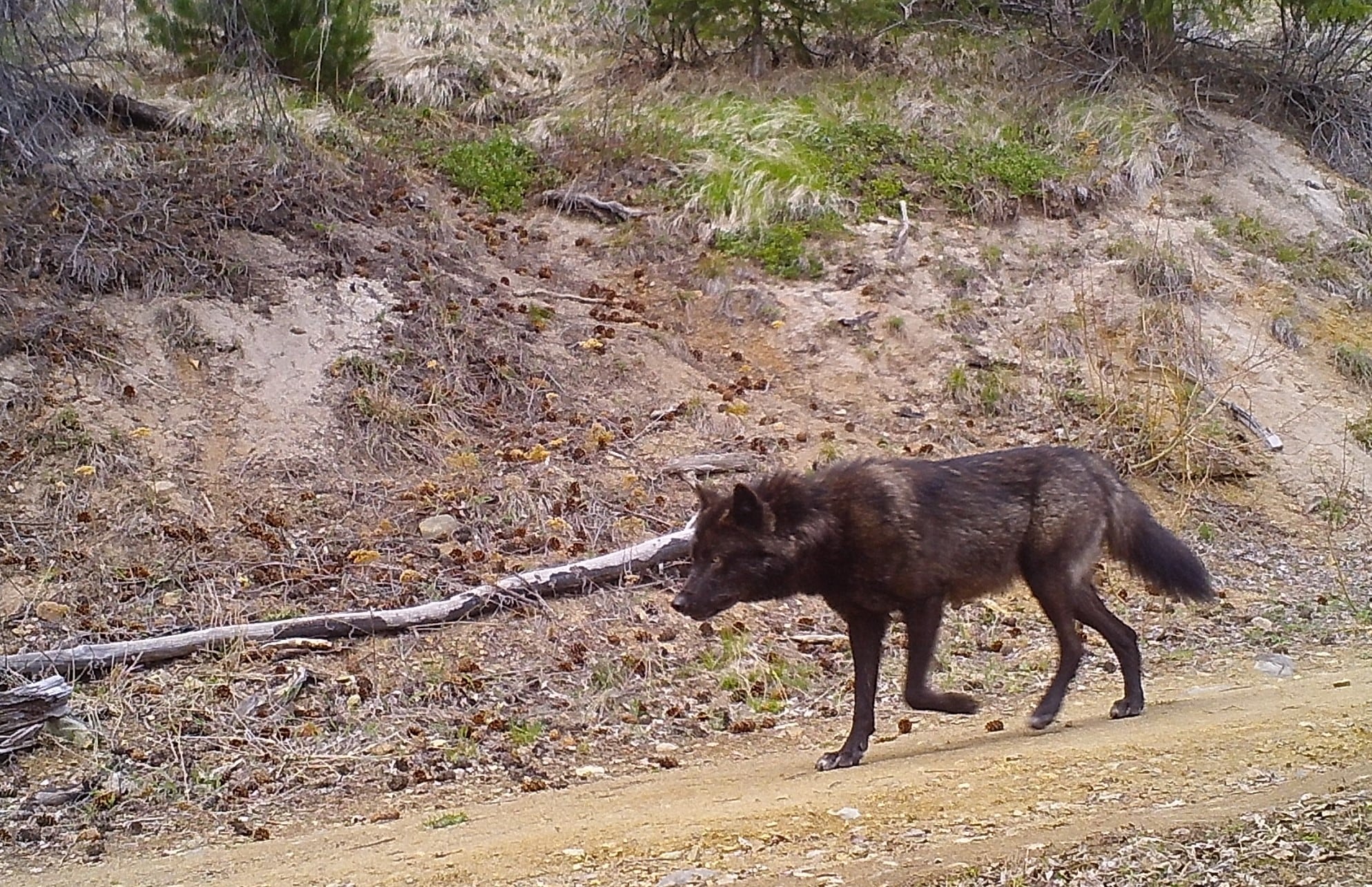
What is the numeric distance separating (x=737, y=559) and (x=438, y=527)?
365 centimetres

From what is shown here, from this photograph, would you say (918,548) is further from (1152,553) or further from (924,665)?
(1152,553)

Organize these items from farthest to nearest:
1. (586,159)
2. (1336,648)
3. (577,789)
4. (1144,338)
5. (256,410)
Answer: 1. (586,159)
2. (1144,338)
3. (256,410)
4. (1336,648)
5. (577,789)

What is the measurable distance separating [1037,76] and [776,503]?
38.2ft

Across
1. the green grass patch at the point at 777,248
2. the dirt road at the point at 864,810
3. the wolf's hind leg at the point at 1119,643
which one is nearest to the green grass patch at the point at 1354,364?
the green grass patch at the point at 777,248

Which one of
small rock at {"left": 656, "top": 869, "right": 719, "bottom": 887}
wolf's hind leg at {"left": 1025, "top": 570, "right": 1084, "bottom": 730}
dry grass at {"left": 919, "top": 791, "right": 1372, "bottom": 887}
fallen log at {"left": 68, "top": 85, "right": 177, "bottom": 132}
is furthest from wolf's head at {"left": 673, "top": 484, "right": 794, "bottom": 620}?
fallen log at {"left": 68, "top": 85, "right": 177, "bottom": 132}

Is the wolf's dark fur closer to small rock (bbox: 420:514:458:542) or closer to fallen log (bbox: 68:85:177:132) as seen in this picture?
small rock (bbox: 420:514:458:542)

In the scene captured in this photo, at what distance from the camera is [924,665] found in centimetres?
684

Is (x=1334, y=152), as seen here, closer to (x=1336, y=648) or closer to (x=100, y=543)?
(x=1336, y=648)

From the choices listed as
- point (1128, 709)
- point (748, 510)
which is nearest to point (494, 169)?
point (748, 510)

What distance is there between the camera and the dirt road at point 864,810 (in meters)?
4.87

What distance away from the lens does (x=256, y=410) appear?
440 inches

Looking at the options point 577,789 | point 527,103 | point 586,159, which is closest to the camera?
point 577,789

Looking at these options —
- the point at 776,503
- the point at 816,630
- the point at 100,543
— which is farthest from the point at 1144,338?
the point at 100,543

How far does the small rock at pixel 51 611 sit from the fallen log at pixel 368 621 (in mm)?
641
